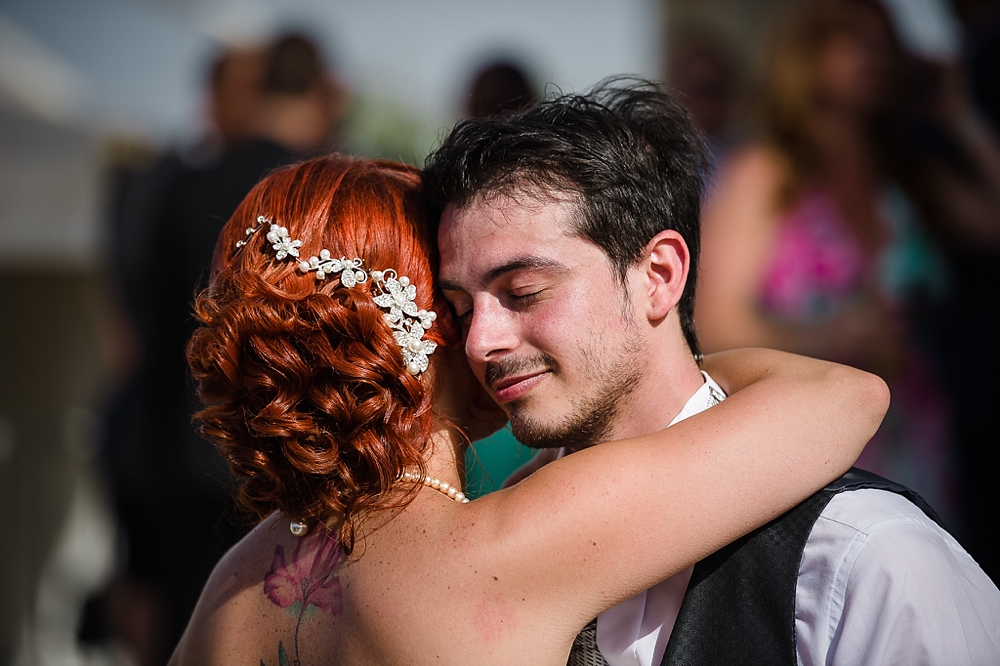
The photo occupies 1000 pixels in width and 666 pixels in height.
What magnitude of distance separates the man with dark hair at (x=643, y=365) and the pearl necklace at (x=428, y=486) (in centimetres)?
21

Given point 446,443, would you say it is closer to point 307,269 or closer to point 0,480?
point 307,269

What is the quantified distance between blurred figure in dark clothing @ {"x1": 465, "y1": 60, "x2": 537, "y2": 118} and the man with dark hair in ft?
5.36

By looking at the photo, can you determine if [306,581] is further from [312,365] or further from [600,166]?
[600,166]

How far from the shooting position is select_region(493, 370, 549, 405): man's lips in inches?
72.6

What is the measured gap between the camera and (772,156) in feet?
12.6

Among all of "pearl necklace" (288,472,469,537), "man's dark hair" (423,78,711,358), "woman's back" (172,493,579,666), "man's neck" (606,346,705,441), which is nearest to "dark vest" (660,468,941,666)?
"woman's back" (172,493,579,666)

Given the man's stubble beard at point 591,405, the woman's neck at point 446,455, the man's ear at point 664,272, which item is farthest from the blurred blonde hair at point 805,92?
the woman's neck at point 446,455

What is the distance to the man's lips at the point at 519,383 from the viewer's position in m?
1.84

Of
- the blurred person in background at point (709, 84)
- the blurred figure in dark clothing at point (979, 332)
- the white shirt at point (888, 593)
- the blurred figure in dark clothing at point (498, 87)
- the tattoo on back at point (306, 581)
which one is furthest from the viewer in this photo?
the blurred person in background at point (709, 84)

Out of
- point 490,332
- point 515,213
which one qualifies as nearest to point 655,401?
point 490,332

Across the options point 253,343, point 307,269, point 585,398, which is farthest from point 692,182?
point 253,343

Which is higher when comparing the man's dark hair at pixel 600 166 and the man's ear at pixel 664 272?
the man's dark hair at pixel 600 166

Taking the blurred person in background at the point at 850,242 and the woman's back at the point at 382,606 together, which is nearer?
the woman's back at the point at 382,606

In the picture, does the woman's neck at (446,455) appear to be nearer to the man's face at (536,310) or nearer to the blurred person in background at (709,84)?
the man's face at (536,310)
